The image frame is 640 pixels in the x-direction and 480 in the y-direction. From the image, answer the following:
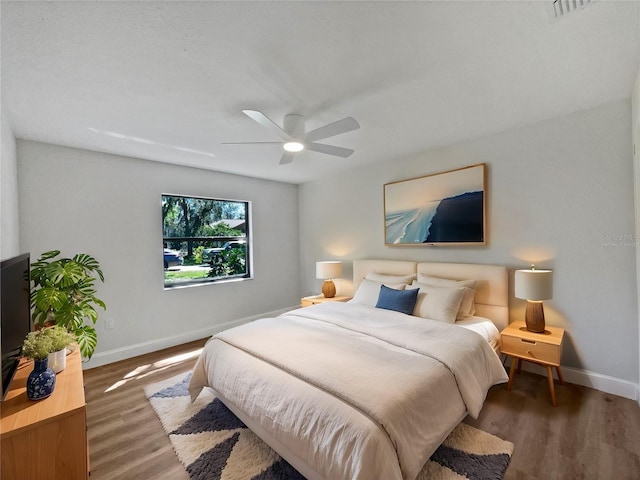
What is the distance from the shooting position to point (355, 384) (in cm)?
154

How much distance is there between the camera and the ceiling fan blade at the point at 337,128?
6.44 feet

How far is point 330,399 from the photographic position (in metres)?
1.48

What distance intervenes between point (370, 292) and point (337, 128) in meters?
2.01

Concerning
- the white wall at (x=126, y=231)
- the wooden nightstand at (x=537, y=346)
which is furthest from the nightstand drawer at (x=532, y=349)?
the white wall at (x=126, y=231)

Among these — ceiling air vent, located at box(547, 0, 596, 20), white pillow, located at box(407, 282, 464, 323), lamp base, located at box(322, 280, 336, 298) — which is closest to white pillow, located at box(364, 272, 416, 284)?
white pillow, located at box(407, 282, 464, 323)

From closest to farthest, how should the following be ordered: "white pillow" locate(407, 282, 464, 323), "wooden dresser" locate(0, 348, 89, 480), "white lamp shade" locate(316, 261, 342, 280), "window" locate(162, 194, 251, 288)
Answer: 1. "wooden dresser" locate(0, 348, 89, 480)
2. "white pillow" locate(407, 282, 464, 323)
3. "window" locate(162, 194, 251, 288)
4. "white lamp shade" locate(316, 261, 342, 280)

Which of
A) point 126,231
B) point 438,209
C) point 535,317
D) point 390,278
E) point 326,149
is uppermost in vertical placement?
point 326,149

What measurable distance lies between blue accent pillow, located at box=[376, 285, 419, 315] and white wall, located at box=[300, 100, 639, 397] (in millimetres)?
809

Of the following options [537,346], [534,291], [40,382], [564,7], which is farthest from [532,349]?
[40,382]

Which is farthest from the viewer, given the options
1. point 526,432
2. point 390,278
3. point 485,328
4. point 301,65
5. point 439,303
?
point 390,278

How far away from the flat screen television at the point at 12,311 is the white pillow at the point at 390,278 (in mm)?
3105

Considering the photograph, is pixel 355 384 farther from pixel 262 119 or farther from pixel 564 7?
pixel 564 7

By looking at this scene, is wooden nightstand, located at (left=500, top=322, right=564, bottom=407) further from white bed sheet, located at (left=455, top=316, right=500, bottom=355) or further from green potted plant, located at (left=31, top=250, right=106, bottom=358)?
green potted plant, located at (left=31, top=250, right=106, bottom=358)

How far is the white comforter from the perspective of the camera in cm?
133
